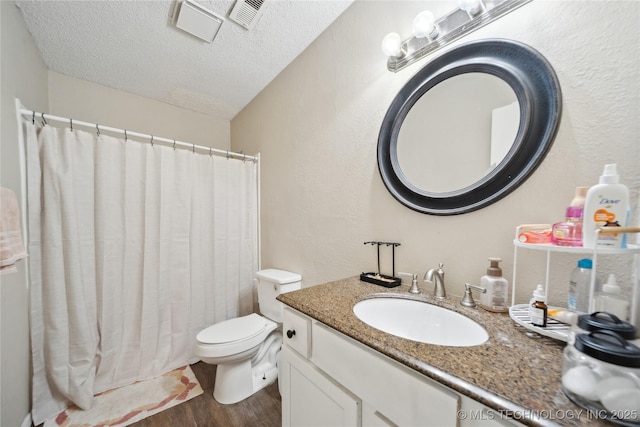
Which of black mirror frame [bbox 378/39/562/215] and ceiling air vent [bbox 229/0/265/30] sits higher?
ceiling air vent [bbox 229/0/265/30]

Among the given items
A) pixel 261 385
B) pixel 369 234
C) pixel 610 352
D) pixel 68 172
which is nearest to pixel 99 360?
pixel 261 385

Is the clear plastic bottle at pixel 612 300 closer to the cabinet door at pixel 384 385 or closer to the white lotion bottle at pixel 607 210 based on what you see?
the white lotion bottle at pixel 607 210

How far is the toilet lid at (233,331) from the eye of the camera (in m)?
1.38

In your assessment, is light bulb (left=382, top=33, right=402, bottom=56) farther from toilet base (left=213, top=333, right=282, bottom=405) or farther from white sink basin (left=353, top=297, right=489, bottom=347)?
toilet base (left=213, top=333, right=282, bottom=405)

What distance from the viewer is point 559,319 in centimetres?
60

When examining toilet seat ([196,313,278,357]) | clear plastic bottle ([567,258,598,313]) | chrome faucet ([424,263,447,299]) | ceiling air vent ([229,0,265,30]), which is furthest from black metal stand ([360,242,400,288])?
ceiling air vent ([229,0,265,30])

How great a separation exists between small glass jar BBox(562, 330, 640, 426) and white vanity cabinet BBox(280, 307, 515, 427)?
0.46 ft

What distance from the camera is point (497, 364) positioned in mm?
500

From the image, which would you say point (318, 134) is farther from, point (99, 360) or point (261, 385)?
point (99, 360)

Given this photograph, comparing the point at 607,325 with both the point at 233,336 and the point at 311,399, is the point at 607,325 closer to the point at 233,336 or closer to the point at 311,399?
the point at 311,399

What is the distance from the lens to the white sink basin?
0.76 meters

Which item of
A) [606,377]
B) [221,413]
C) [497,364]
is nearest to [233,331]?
[221,413]

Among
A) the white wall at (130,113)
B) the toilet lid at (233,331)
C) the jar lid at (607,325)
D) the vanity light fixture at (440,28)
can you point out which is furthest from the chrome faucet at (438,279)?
the white wall at (130,113)

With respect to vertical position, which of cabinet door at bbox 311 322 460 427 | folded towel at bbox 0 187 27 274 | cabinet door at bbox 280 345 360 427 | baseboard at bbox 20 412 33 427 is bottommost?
baseboard at bbox 20 412 33 427
